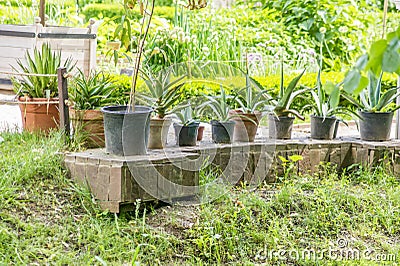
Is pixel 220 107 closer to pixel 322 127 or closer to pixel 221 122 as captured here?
pixel 221 122

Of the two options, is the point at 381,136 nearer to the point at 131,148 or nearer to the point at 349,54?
the point at 131,148

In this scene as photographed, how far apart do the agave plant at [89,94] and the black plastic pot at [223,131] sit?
703 millimetres

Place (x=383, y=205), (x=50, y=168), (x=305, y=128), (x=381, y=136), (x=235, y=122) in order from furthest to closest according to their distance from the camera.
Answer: (x=305, y=128) → (x=381, y=136) → (x=235, y=122) → (x=383, y=205) → (x=50, y=168)

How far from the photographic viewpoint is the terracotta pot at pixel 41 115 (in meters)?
4.35

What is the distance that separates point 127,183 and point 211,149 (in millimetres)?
786

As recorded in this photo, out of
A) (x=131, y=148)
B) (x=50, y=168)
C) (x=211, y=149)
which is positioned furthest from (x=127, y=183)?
(x=211, y=149)

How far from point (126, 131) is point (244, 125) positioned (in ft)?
3.54

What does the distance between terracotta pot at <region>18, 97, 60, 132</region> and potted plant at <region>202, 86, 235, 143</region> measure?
1052 mm

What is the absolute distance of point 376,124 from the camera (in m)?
4.66

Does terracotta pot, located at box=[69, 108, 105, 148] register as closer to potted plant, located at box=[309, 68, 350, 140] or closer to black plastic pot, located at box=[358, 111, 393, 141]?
potted plant, located at box=[309, 68, 350, 140]

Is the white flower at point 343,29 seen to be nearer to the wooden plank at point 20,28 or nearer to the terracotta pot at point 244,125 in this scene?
the wooden plank at point 20,28

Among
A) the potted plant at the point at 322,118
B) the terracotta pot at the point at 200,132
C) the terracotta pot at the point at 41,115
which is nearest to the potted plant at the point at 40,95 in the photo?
the terracotta pot at the point at 41,115

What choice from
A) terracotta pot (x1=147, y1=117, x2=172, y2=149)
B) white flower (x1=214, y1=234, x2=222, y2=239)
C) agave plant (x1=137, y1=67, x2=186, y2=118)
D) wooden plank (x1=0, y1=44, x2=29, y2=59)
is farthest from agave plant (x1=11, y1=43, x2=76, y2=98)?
wooden plank (x1=0, y1=44, x2=29, y2=59)

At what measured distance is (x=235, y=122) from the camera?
14.0 feet
